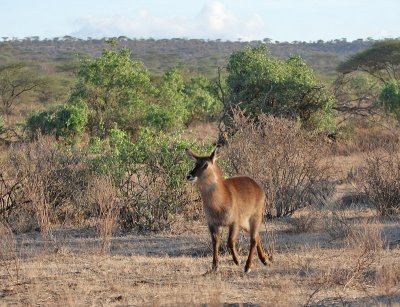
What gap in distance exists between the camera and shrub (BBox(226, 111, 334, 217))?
12.3 meters

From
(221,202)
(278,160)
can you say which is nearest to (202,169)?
(221,202)

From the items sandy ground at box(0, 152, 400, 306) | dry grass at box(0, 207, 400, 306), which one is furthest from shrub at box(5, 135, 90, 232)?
dry grass at box(0, 207, 400, 306)

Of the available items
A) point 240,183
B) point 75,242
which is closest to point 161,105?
point 75,242

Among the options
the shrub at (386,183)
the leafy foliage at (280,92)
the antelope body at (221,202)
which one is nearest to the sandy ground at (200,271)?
the antelope body at (221,202)

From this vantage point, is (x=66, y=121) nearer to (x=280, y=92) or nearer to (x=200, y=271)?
(x=280, y=92)

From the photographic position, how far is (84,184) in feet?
41.5

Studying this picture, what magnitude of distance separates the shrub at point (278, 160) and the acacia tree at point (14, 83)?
26005 millimetres

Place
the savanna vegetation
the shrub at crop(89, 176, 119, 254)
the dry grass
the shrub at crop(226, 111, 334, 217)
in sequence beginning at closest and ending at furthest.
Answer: the dry grass
the savanna vegetation
the shrub at crop(89, 176, 119, 254)
the shrub at crop(226, 111, 334, 217)

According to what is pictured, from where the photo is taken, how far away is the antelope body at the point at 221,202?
8.29 meters

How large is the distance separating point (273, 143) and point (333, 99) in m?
9.38

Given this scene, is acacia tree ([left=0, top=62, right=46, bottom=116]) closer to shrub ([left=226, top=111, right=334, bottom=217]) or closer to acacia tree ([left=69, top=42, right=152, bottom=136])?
acacia tree ([left=69, top=42, right=152, bottom=136])

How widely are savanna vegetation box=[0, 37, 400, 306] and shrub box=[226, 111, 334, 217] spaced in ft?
0.08

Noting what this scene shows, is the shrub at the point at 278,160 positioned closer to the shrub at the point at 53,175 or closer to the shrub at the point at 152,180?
the shrub at the point at 152,180

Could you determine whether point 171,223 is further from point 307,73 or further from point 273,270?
point 307,73
